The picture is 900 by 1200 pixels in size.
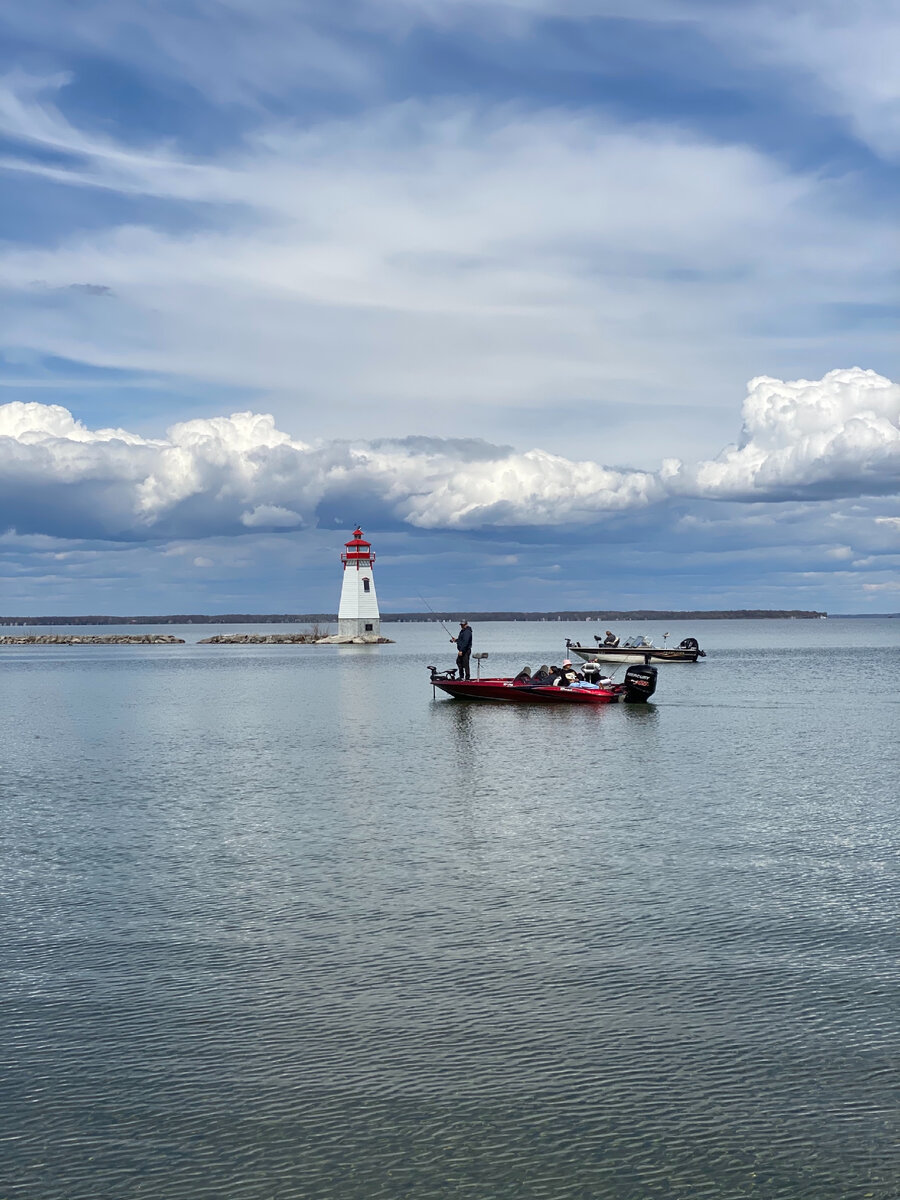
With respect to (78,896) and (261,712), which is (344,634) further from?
(78,896)

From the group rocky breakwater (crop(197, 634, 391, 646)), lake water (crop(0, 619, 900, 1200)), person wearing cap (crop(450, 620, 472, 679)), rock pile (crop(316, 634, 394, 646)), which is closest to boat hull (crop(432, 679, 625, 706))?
person wearing cap (crop(450, 620, 472, 679))

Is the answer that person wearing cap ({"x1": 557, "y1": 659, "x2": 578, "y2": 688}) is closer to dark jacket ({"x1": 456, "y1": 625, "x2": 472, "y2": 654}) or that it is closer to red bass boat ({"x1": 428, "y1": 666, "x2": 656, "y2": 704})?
red bass boat ({"x1": 428, "y1": 666, "x2": 656, "y2": 704})

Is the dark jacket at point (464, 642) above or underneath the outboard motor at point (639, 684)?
above

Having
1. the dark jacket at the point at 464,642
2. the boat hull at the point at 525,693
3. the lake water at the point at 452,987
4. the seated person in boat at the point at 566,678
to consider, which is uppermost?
the dark jacket at the point at 464,642

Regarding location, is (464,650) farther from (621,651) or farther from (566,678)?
(621,651)

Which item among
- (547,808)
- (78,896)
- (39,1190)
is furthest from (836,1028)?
(547,808)

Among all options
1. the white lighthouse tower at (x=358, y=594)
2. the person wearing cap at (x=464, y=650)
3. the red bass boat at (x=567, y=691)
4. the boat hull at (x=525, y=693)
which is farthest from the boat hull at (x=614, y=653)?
the white lighthouse tower at (x=358, y=594)

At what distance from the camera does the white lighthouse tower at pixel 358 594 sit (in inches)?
4715

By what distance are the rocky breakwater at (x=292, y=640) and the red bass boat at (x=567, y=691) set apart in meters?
85.2

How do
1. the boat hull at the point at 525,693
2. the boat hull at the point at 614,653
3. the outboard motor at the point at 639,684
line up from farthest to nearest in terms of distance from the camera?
1. the boat hull at the point at 614,653
2. the outboard motor at the point at 639,684
3. the boat hull at the point at 525,693

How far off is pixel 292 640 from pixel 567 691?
124 metres

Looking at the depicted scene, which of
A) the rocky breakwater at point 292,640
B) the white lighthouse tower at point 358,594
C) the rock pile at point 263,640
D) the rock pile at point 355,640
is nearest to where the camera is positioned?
the white lighthouse tower at point 358,594

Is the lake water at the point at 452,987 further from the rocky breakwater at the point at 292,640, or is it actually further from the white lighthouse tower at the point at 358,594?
the rocky breakwater at the point at 292,640

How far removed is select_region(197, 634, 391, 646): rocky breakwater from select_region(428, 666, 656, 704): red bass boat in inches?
3354
